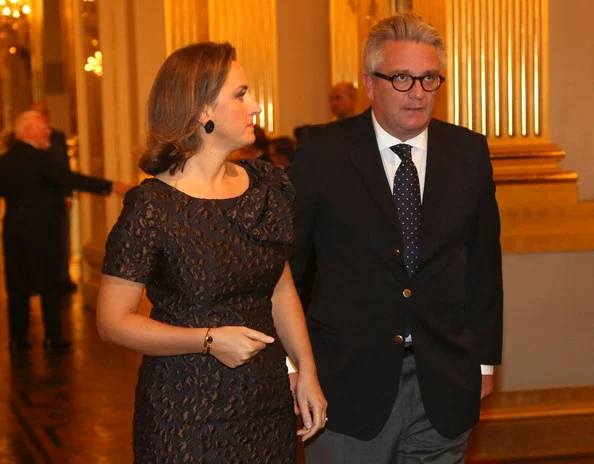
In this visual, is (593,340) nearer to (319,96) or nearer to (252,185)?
(252,185)

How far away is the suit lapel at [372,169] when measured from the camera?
121 inches

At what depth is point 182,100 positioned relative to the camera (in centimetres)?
262

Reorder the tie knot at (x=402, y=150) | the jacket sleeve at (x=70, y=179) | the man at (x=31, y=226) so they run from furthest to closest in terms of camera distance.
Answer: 1. the man at (x=31, y=226)
2. the jacket sleeve at (x=70, y=179)
3. the tie knot at (x=402, y=150)

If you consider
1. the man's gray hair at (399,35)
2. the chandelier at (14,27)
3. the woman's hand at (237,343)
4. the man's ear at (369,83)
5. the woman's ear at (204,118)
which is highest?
the chandelier at (14,27)

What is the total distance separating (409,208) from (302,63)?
677 centimetres

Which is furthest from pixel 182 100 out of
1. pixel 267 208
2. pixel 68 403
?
pixel 68 403

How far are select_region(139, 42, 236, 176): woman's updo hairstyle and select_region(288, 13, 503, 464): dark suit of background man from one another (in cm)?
56

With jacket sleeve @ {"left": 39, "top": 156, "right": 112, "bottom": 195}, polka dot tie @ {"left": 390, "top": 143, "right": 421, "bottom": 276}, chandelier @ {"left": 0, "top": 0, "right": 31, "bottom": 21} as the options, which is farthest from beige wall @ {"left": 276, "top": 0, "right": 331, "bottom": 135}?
chandelier @ {"left": 0, "top": 0, "right": 31, "bottom": 21}

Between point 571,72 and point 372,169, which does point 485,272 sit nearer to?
point 372,169

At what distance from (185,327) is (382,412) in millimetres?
703

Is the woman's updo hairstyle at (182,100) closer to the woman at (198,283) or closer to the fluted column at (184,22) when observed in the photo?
the woman at (198,283)

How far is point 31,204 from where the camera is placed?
8.66 m

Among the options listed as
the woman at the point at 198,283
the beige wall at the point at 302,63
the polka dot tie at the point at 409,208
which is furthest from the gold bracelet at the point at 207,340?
the beige wall at the point at 302,63

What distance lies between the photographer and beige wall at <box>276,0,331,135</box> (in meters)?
9.65
